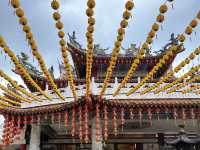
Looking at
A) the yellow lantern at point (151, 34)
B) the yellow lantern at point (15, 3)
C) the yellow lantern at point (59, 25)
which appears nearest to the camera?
the yellow lantern at point (15, 3)

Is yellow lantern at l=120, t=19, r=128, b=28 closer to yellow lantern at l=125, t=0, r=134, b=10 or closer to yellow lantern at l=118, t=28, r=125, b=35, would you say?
yellow lantern at l=118, t=28, r=125, b=35

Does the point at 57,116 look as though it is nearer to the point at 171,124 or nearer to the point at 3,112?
the point at 3,112

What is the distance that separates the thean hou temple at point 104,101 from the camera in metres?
6.84

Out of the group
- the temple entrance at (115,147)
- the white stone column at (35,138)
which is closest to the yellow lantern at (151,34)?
the white stone column at (35,138)

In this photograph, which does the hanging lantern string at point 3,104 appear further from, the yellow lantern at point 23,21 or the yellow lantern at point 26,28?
the yellow lantern at point 23,21

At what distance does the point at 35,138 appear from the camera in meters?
12.4

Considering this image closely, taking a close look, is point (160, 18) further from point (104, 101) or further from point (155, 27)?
point (104, 101)

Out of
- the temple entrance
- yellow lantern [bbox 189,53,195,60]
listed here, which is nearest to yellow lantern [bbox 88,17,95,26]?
yellow lantern [bbox 189,53,195,60]

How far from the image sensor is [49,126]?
47.2ft

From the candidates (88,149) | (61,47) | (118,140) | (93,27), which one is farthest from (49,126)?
(93,27)

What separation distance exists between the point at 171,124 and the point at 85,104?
A: 17.2 ft

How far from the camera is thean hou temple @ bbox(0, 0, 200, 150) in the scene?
684cm

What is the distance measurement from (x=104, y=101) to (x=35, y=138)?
384 cm

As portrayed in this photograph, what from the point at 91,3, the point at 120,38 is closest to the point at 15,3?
the point at 91,3
